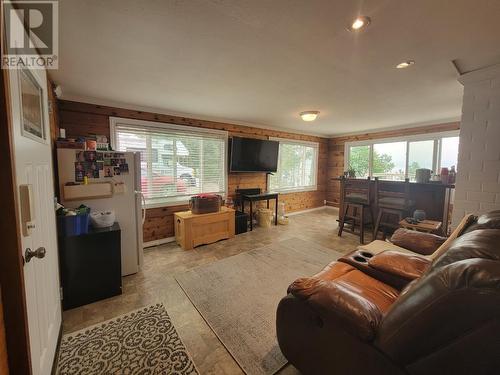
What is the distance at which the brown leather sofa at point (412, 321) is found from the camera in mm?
668

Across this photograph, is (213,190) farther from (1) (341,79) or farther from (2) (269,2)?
(2) (269,2)

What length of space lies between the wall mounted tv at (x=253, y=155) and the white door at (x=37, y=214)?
3.10m

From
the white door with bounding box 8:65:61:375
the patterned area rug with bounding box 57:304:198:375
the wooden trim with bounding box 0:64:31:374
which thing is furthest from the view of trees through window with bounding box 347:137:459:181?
the wooden trim with bounding box 0:64:31:374

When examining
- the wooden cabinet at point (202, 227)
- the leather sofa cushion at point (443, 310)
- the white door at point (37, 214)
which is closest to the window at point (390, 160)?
the wooden cabinet at point (202, 227)

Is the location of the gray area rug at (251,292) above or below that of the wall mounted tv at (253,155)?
below

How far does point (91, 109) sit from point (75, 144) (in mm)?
1144

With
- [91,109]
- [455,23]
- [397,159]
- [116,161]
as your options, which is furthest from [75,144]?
[397,159]

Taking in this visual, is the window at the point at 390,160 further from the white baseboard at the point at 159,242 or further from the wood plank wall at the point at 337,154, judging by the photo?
the white baseboard at the point at 159,242

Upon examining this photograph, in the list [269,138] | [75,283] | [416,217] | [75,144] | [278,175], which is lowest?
[75,283]

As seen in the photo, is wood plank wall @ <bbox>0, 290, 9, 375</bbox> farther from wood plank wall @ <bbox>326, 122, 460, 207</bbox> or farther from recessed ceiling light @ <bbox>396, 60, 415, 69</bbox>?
wood plank wall @ <bbox>326, 122, 460, 207</bbox>

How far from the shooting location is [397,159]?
210 inches

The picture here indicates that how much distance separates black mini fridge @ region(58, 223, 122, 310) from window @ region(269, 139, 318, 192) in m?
3.85

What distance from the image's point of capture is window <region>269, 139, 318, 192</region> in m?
5.62

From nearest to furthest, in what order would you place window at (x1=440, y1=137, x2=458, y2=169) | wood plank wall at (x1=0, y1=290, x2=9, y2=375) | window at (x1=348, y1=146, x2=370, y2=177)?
wood plank wall at (x1=0, y1=290, x2=9, y2=375) → window at (x1=440, y1=137, x2=458, y2=169) → window at (x1=348, y1=146, x2=370, y2=177)
